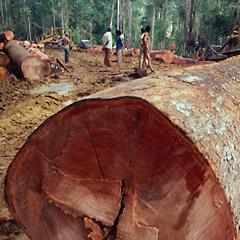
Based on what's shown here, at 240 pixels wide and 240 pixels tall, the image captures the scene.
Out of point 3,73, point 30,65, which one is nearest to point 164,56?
point 30,65

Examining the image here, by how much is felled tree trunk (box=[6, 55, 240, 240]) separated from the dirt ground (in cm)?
136

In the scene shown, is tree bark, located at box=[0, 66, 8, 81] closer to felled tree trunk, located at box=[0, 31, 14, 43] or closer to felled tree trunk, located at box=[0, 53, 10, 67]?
felled tree trunk, located at box=[0, 53, 10, 67]

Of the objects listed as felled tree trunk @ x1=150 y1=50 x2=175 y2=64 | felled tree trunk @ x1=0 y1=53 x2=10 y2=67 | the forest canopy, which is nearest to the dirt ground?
felled tree trunk @ x1=0 y1=53 x2=10 y2=67

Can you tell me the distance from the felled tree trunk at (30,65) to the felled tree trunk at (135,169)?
8.06 metres

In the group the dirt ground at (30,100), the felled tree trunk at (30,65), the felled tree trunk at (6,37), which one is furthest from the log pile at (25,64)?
the felled tree trunk at (6,37)

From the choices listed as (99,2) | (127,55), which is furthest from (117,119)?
(99,2)

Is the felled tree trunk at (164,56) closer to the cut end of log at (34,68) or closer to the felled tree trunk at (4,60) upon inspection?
the cut end of log at (34,68)

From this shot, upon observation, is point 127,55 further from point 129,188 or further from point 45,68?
point 129,188

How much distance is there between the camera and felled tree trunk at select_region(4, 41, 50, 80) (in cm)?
990

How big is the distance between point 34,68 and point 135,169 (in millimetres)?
8680

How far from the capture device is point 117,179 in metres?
1.95

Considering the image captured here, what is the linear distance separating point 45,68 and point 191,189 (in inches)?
355

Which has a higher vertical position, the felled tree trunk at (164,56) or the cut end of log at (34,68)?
the cut end of log at (34,68)

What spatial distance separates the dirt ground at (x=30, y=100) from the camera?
5094 millimetres
